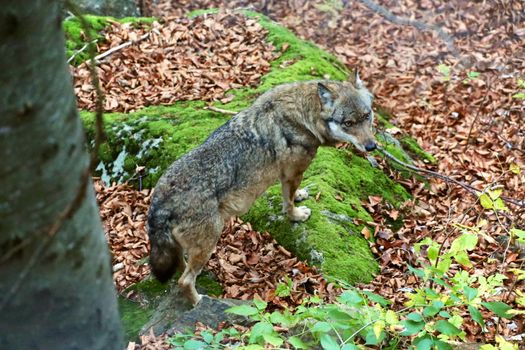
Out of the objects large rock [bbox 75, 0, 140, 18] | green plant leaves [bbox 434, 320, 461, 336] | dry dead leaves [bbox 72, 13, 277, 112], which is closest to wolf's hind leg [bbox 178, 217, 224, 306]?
green plant leaves [bbox 434, 320, 461, 336]

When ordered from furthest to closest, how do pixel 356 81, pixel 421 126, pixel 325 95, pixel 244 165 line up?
pixel 421 126 → pixel 356 81 → pixel 325 95 → pixel 244 165

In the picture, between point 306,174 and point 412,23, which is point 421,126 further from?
point 412,23

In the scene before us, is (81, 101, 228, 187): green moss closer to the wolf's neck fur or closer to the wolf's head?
the wolf's neck fur

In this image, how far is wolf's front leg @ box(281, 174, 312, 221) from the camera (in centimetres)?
690

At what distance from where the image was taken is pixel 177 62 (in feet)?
35.3

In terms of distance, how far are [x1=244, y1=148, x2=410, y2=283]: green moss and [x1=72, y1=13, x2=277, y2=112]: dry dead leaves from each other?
2.39 m

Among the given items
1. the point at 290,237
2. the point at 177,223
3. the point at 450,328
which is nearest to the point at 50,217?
the point at 450,328

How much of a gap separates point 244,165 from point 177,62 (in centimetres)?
494

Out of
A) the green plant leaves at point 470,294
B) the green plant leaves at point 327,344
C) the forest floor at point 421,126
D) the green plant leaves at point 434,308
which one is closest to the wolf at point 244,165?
the forest floor at point 421,126

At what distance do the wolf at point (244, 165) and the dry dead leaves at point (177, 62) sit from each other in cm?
296

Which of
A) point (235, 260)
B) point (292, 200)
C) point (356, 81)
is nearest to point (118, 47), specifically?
point (356, 81)

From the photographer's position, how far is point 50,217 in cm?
160

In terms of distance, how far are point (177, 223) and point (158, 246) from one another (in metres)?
0.28

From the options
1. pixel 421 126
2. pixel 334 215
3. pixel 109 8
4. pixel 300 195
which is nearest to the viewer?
pixel 334 215
